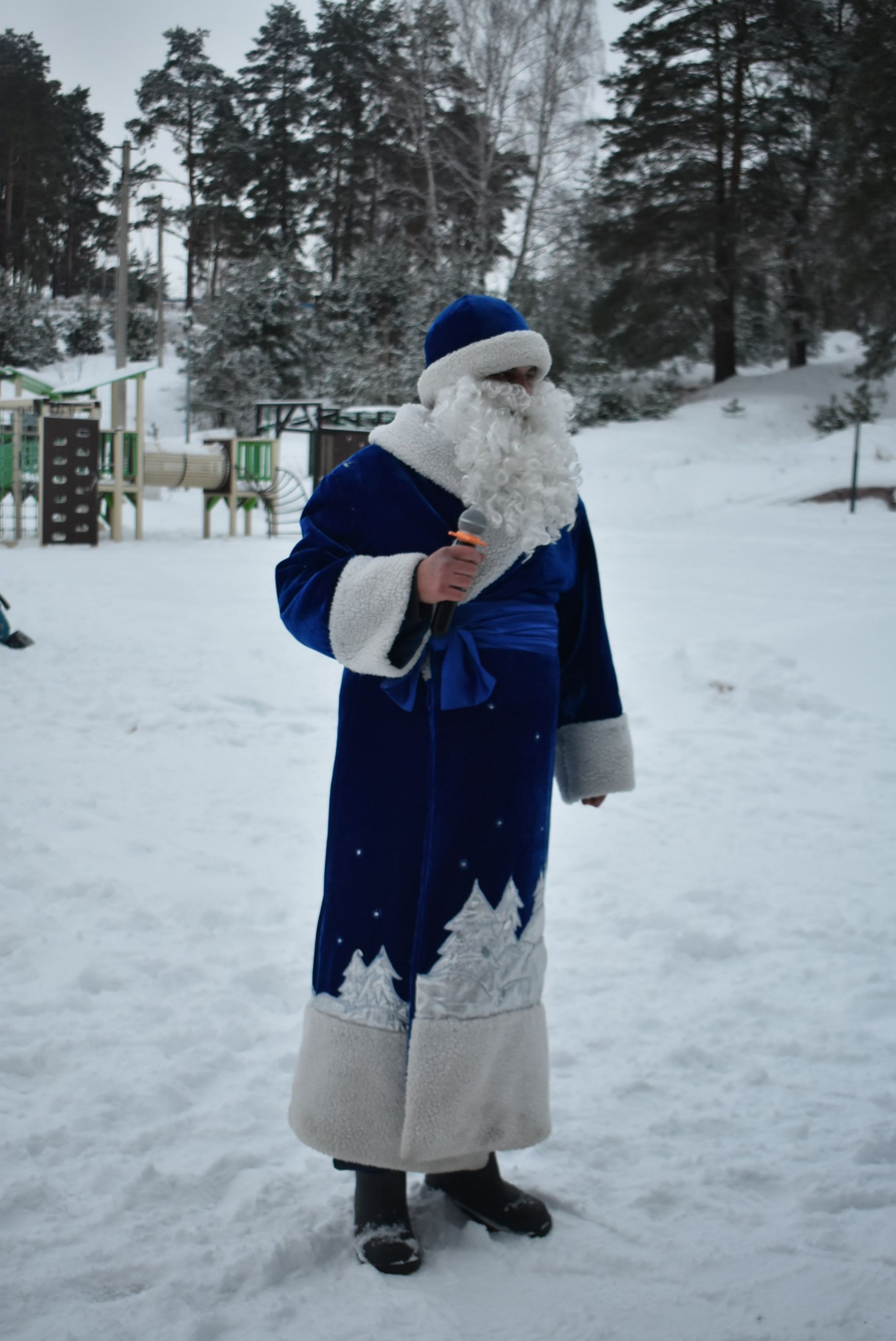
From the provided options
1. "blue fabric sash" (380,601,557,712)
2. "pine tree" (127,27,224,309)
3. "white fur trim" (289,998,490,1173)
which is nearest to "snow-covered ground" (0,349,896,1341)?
"white fur trim" (289,998,490,1173)

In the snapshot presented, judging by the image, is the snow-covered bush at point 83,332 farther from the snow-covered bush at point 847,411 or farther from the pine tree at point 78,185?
the snow-covered bush at point 847,411

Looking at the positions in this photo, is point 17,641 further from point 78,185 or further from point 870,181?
point 78,185

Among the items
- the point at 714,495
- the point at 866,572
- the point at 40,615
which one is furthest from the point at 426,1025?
the point at 714,495

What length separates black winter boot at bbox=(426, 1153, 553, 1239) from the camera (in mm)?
1930

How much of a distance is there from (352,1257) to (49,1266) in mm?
481

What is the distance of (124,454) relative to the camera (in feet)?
44.9

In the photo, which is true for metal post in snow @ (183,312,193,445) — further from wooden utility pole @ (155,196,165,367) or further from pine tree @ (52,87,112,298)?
pine tree @ (52,87,112,298)

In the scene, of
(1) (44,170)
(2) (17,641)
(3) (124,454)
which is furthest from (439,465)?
(1) (44,170)

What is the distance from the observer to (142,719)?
5.33 m

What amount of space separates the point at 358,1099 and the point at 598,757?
75 centimetres

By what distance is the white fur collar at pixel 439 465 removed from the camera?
6.01 feet

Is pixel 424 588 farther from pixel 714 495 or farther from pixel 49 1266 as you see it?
pixel 714 495

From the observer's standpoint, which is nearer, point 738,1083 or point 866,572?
point 738,1083

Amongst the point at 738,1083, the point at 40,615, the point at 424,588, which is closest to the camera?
the point at 424,588
